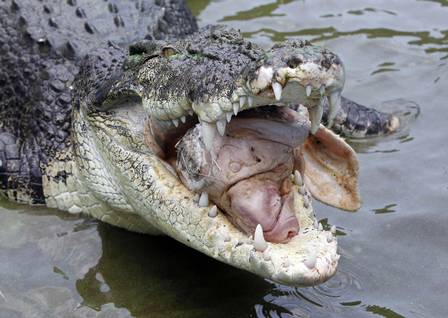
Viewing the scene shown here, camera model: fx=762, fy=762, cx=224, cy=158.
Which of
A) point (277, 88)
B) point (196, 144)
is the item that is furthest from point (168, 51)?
point (277, 88)

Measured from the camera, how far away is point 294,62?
7.87 feet

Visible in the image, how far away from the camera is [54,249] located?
3496 mm

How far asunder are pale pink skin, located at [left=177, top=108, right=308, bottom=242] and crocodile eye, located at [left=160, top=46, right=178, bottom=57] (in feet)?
1.42

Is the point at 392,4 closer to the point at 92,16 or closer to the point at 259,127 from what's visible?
the point at 92,16

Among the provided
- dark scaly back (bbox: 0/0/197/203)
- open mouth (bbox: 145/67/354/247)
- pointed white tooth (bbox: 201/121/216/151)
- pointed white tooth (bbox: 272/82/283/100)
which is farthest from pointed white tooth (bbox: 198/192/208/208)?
dark scaly back (bbox: 0/0/197/203)

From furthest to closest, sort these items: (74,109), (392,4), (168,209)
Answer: (392,4) < (74,109) < (168,209)

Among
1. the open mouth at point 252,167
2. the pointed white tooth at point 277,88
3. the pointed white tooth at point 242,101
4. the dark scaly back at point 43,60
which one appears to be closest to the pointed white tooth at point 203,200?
the open mouth at point 252,167

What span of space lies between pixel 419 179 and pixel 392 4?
8.99 ft

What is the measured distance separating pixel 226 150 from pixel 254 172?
14 centimetres

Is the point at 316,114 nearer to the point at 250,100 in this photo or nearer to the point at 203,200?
the point at 250,100

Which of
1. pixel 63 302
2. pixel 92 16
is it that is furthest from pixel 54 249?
pixel 92 16

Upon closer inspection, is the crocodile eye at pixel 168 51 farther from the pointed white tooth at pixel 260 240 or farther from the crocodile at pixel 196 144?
the pointed white tooth at pixel 260 240

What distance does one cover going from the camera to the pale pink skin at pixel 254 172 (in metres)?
2.83

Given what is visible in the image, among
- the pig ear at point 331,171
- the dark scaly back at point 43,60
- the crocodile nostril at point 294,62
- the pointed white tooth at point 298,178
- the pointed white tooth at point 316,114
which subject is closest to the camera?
the crocodile nostril at point 294,62
